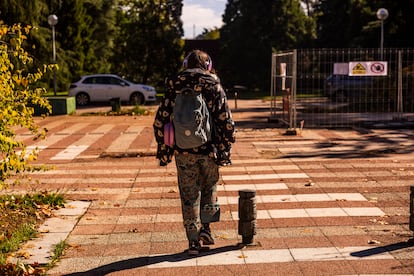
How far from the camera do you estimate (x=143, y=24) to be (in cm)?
4272

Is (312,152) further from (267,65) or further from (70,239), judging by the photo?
(267,65)

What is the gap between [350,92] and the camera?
29.1 metres

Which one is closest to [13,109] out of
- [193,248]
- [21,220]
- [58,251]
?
[58,251]

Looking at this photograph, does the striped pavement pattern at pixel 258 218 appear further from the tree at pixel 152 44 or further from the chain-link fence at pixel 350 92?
the tree at pixel 152 44

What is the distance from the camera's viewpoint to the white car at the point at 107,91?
30.4 meters

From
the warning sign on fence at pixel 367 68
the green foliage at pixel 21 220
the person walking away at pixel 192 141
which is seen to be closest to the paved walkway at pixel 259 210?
the green foliage at pixel 21 220

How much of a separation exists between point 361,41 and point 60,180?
33.6 m

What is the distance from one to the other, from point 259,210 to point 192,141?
2.43 meters

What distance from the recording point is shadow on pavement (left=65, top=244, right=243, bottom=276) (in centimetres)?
589

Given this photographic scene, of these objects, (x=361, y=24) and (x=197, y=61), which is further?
(x=361, y=24)

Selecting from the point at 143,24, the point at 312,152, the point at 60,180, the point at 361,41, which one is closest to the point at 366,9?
the point at 361,41

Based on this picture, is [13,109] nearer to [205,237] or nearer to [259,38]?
[205,237]

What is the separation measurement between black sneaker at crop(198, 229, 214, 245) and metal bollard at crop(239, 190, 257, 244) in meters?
0.31

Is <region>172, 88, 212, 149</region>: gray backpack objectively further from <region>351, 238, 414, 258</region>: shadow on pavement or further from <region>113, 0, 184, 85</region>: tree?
<region>113, 0, 184, 85</region>: tree
